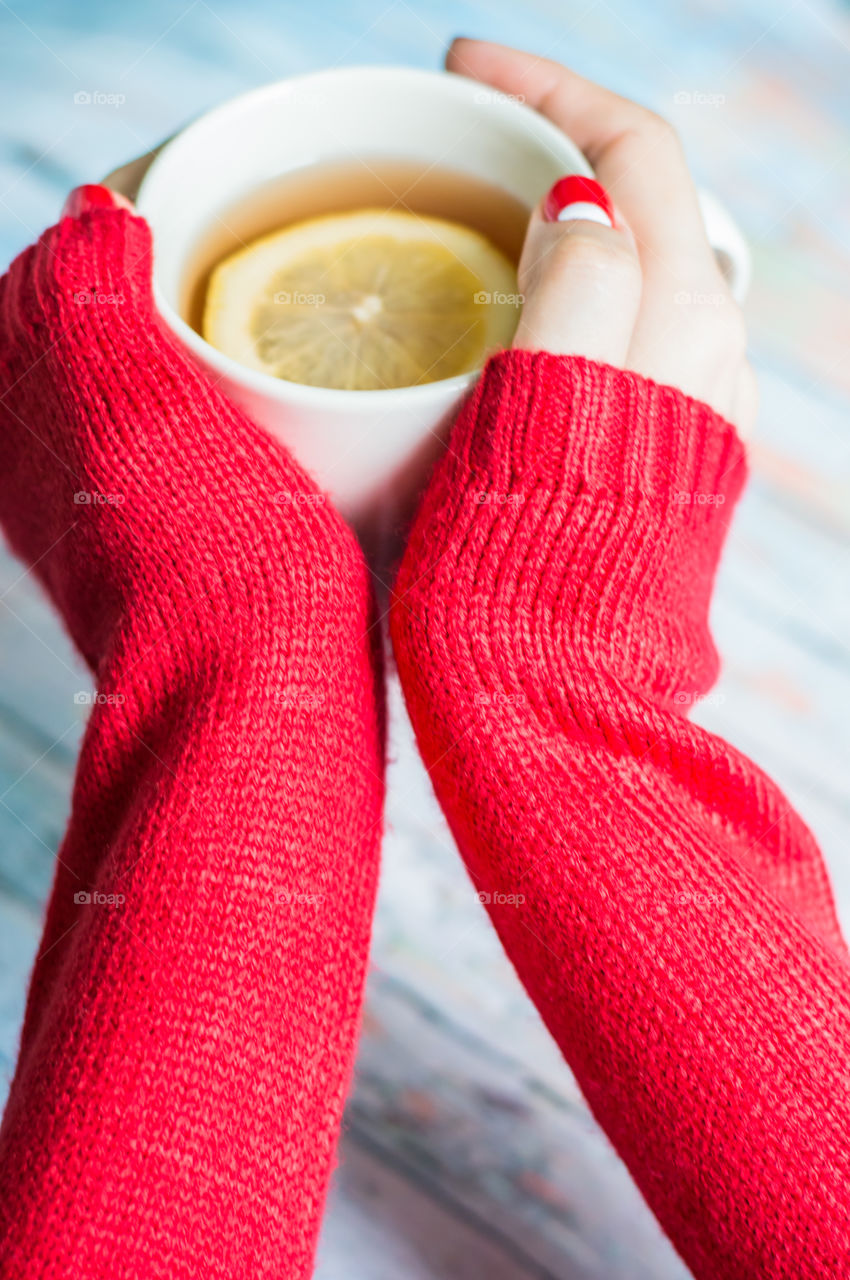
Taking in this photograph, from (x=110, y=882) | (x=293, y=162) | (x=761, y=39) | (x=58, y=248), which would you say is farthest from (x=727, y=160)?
(x=110, y=882)

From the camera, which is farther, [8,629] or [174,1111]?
[8,629]

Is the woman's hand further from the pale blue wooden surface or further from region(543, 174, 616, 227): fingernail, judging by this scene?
the pale blue wooden surface

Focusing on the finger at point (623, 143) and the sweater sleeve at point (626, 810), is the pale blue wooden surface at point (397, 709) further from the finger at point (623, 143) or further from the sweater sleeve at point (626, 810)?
the finger at point (623, 143)

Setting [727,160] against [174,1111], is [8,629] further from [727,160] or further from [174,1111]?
[727,160]

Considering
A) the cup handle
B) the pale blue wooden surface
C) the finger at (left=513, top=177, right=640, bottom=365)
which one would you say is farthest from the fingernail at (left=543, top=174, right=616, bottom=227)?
the pale blue wooden surface

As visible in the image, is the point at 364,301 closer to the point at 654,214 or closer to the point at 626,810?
the point at 654,214

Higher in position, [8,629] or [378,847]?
[378,847]
